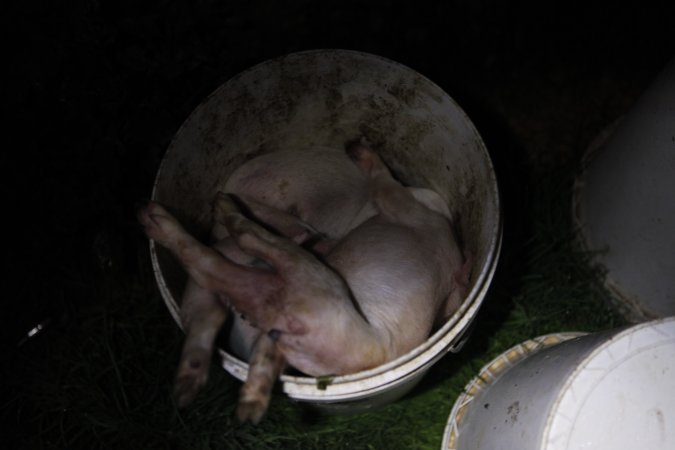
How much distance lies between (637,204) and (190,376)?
1.85 meters

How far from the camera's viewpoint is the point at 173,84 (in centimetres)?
249

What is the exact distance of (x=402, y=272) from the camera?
82.7 inches

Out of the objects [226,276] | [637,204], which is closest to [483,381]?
[637,204]

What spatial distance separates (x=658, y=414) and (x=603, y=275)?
1.47 metres

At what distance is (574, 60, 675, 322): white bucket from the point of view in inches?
94.6

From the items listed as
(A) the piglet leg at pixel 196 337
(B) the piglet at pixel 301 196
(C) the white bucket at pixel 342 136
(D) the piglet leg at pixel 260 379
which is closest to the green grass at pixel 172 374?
(C) the white bucket at pixel 342 136

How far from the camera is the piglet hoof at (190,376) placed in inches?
68.9

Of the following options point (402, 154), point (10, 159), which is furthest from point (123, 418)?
point (402, 154)

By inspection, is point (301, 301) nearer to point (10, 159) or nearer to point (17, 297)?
point (10, 159)

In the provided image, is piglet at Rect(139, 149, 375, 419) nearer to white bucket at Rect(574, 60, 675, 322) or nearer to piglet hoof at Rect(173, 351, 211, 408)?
piglet hoof at Rect(173, 351, 211, 408)

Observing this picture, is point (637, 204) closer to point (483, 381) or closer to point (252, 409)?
point (483, 381)

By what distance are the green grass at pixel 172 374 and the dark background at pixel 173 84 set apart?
0.08 meters

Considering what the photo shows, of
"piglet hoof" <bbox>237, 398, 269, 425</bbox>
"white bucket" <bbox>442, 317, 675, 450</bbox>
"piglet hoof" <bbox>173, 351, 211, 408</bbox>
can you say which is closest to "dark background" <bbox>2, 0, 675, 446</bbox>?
"piglet hoof" <bbox>173, 351, 211, 408</bbox>

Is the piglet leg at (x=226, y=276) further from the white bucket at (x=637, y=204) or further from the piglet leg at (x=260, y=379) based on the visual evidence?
the white bucket at (x=637, y=204)
